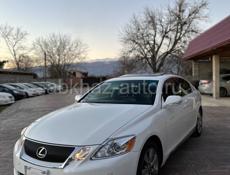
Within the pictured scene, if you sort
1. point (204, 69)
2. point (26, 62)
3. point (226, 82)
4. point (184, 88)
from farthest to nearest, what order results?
point (26, 62) < point (204, 69) < point (226, 82) < point (184, 88)

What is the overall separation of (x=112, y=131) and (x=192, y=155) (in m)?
2.50

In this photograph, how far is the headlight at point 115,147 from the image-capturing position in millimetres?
3031

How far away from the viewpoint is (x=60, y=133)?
333cm

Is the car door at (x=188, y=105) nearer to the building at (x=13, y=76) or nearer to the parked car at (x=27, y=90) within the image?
the parked car at (x=27, y=90)

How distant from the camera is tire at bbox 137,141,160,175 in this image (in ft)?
11.0

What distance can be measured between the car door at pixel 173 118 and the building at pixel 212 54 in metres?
8.06

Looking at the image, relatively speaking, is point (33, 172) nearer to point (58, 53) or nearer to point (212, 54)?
point (212, 54)

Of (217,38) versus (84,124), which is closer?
(84,124)

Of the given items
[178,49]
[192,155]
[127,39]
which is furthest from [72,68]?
[192,155]

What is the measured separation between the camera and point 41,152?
126 inches

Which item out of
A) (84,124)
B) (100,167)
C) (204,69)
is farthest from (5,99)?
(204,69)

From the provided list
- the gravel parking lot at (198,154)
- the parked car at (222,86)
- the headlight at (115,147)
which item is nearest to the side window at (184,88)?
the gravel parking lot at (198,154)

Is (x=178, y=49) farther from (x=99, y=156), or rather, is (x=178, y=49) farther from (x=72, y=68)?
(x=99, y=156)

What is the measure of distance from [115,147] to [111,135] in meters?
0.15
